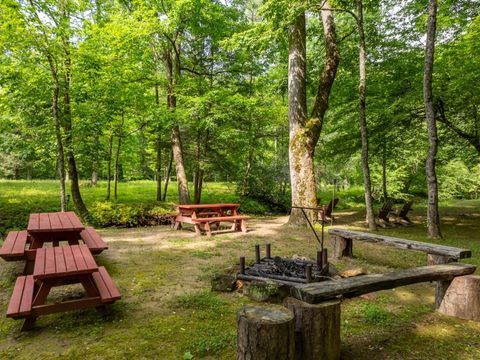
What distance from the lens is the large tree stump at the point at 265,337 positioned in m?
2.51

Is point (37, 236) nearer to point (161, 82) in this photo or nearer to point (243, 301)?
point (243, 301)

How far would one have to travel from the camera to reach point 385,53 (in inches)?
492

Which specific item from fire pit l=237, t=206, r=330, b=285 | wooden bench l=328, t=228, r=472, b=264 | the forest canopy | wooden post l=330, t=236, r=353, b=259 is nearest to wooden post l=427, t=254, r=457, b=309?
wooden bench l=328, t=228, r=472, b=264

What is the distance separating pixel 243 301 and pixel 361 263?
3.11m

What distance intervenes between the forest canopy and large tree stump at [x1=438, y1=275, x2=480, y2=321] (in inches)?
298

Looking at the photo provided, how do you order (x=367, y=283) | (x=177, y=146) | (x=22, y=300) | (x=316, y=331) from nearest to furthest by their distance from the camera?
(x=316, y=331), (x=367, y=283), (x=22, y=300), (x=177, y=146)

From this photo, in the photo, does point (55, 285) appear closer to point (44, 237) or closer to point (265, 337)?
point (44, 237)

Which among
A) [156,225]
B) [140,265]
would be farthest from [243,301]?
[156,225]

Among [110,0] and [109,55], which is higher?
[110,0]

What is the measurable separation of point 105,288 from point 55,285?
0.57 m

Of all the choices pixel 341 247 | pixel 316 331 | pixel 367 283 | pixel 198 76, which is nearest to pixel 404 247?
pixel 341 247

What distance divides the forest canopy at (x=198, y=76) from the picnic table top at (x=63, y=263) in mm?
6422

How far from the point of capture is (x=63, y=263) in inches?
157

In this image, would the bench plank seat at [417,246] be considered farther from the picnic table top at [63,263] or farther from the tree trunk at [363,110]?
the picnic table top at [63,263]
